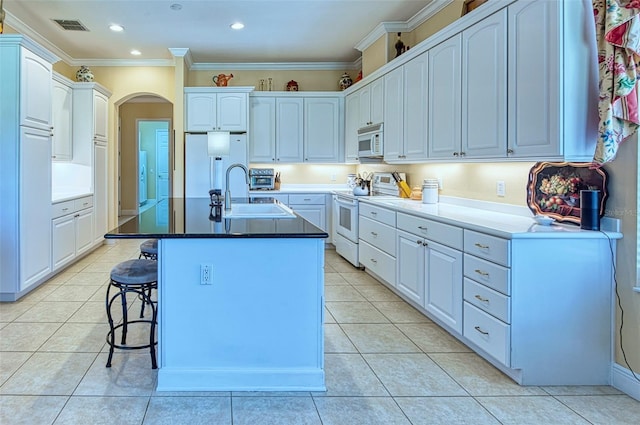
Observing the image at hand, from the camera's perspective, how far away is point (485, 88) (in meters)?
3.03

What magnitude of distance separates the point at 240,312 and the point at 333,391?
64 cm

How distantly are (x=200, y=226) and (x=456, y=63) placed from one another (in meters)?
2.31

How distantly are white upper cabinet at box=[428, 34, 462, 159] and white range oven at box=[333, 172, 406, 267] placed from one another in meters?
1.35

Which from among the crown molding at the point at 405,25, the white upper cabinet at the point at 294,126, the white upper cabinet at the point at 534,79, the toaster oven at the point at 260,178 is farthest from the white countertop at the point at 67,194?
the white upper cabinet at the point at 534,79

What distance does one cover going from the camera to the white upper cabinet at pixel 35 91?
3.79 meters

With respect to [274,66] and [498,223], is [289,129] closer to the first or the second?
[274,66]

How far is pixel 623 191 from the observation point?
7.36 feet

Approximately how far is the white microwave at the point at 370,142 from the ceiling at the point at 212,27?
1165 mm

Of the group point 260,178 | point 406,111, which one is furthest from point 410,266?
point 260,178

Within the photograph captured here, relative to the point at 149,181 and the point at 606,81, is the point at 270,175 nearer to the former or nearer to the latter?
the point at 606,81

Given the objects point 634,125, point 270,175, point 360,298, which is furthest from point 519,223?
point 270,175

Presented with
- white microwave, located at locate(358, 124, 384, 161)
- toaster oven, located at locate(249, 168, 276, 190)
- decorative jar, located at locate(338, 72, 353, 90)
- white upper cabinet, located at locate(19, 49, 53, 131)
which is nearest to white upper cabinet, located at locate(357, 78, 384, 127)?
white microwave, located at locate(358, 124, 384, 161)

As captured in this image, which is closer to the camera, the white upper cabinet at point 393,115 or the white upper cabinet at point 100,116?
the white upper cabinet at point 393,115

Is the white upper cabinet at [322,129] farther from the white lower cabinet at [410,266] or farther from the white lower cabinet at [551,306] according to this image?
the white lower cabinet at [551,306]
